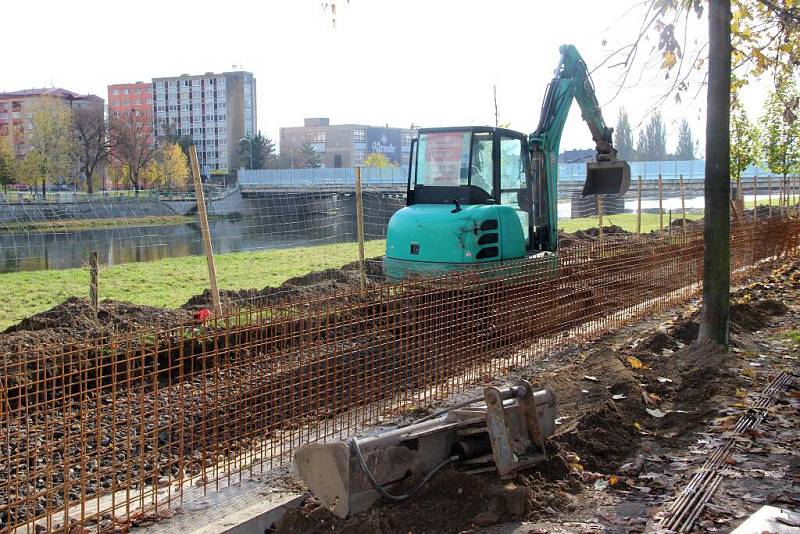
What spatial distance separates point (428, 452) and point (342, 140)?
138246mm

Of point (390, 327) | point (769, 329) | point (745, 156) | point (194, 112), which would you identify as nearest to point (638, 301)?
point (769, 329)

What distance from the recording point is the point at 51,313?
9.88 metres

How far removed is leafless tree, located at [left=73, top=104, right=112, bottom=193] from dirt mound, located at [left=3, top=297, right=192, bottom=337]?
62773mm

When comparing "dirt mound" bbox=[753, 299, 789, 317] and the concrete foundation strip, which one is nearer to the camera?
the concrete foundation strip

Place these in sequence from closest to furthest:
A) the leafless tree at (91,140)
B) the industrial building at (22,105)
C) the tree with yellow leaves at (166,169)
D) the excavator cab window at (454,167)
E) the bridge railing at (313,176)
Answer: the excavator cab window at (454,167), the bridge railing at (313,176), the leafless tree at (91,140), the tree with yellow leaves at (166,169), the industrial building at (22,105)

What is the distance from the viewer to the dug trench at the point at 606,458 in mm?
4832

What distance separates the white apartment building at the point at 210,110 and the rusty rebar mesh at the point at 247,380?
109655 mm

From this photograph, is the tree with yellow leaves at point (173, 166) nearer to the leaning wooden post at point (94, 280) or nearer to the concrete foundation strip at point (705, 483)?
the leaning wooden post at point (94, 280)

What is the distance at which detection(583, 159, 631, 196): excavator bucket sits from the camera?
13.4 meters

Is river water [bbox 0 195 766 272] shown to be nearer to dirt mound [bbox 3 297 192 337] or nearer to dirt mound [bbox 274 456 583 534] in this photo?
dirt mound [bbox 3 297 192 337]

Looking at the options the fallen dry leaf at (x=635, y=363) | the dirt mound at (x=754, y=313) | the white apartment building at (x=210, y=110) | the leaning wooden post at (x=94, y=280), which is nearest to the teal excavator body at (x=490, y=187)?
the dirt mound at (x=754, y=313)

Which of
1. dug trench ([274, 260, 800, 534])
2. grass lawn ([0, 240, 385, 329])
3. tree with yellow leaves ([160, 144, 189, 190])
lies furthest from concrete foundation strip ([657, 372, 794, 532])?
tree with yellow leaves ([160, 144, 189, 190])

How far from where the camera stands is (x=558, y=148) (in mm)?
13898

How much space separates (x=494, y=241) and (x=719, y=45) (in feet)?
13.3
